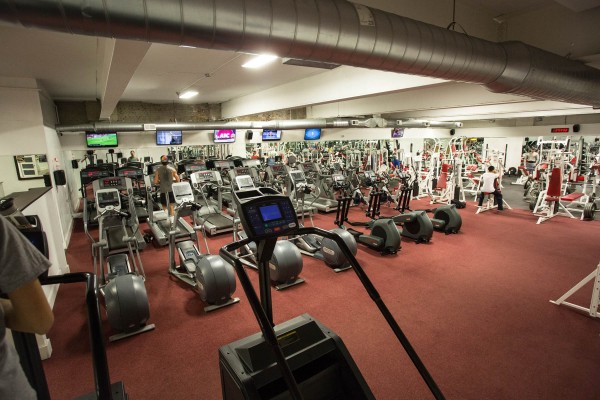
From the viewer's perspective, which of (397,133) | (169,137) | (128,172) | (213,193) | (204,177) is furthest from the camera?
(397,133)

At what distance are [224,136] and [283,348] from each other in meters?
11.2

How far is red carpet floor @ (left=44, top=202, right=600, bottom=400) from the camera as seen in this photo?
2730mm

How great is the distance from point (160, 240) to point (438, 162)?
9522mm

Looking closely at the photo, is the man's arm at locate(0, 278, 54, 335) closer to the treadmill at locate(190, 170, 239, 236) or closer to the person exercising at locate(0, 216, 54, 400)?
the person exercising at locate(0, 216, 54, 400)

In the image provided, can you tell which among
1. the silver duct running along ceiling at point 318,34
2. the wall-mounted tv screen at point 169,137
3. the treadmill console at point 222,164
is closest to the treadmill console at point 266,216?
the silver duct running along ceiling at point 318,34

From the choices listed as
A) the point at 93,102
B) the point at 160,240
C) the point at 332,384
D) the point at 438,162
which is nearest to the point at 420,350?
the point at 332,384

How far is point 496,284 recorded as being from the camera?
4.50m

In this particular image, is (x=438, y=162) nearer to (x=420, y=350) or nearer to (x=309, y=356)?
(x=420, y=350)

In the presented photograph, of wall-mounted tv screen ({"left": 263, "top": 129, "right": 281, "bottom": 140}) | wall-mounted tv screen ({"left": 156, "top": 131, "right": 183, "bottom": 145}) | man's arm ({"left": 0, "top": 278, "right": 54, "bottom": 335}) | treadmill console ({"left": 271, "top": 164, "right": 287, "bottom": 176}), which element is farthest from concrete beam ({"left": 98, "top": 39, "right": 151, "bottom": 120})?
wall-mounted tv screen ({"left": 263, "top": 129, "right": 281, "bottom": 140})

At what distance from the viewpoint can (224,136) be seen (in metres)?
12.3

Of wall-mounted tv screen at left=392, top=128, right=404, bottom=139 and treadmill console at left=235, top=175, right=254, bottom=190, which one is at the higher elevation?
wall-mounted tv screen at left=392, top=128, right=404, bottom=139

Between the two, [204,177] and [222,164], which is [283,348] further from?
[222,164]

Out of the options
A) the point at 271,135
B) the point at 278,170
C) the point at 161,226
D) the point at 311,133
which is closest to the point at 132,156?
the point at 271,135

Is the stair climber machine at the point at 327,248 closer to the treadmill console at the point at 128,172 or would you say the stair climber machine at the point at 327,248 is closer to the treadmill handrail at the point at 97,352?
the treadmill handrail at the point at 97,352
